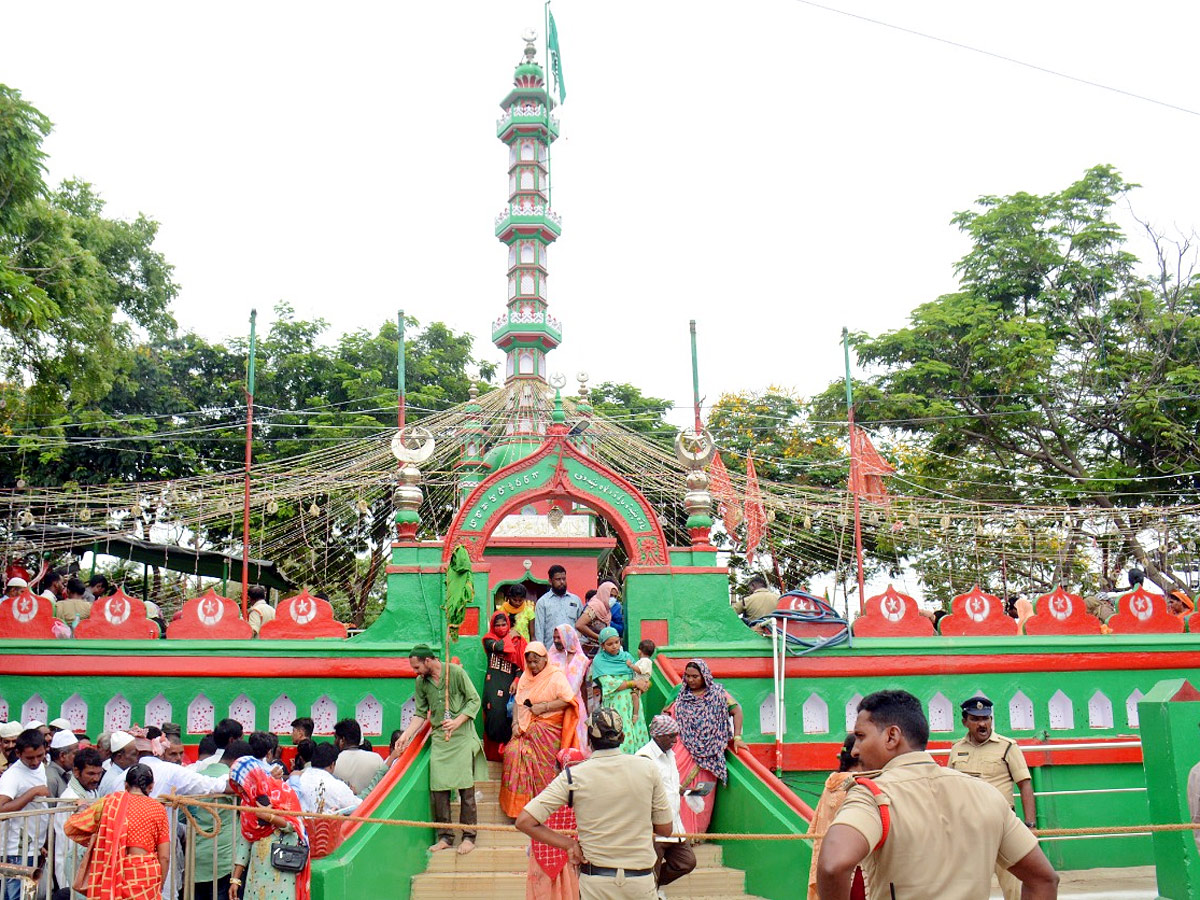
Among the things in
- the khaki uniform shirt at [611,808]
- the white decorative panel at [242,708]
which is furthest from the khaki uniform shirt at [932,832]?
the white decorative panel at [242,708]

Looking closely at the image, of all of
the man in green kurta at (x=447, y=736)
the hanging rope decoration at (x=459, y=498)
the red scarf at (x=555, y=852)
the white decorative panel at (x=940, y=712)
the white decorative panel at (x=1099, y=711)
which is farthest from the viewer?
the hanging rope decoration at (x=459, y=498)

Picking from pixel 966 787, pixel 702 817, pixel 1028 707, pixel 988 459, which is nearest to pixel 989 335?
pixel 988 459

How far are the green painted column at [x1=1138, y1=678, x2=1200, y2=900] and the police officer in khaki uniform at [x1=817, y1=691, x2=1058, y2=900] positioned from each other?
431 cm

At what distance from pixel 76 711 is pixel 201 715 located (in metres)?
1.24

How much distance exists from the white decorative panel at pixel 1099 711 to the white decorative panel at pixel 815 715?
2823 millimetres

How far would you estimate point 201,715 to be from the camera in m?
11.4

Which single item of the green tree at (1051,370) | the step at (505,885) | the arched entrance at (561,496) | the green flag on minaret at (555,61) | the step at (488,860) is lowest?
the step at (505,885)

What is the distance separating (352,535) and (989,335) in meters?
13.7

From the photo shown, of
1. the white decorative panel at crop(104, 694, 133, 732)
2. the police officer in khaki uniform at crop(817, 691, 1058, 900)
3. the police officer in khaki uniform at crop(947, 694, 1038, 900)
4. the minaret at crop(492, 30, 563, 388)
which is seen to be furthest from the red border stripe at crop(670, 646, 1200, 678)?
the minaret at crop(492, 30, 563, 388)

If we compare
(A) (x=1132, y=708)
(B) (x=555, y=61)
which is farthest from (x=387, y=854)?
(B) (x=555, y=61)

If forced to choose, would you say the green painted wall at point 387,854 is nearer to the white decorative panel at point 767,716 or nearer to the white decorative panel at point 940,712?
the white decorative panel at point 767,716

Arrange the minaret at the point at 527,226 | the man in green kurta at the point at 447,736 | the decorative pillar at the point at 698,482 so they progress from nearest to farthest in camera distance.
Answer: the man in green kurta at the point at 447,736, the decorative pillar at the point at 698,482, the minaret at the point at 527,226

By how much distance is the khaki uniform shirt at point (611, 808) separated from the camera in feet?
18.3

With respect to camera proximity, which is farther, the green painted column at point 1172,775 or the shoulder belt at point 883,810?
the green painted column at point 1172,775
